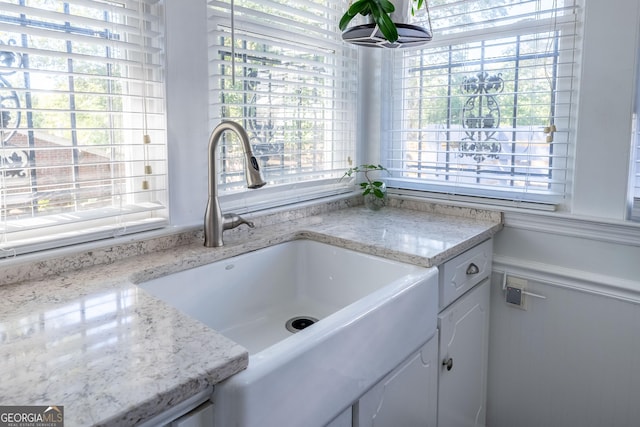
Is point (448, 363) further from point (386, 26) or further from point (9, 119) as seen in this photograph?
point (9, 119)

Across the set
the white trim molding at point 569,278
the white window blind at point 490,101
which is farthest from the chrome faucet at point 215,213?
the white trim molding at point 569,278

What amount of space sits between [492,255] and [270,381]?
1.30m

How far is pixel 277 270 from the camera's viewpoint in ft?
5.21

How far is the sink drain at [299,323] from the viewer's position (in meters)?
1.48

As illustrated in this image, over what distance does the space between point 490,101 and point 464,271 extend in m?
0.71

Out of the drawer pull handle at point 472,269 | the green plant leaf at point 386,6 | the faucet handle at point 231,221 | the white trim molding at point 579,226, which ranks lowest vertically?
the drawer pull handle at point 472,269

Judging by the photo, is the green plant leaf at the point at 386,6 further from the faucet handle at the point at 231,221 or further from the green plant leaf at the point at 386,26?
the faucet handle at the point at 231,221

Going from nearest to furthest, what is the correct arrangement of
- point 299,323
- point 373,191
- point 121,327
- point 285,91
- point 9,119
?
1. point 121,327
2. point 9,119
3. point 299,323
4. point 285,91
5. point 373,191

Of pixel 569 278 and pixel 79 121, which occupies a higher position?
pixel 79 121

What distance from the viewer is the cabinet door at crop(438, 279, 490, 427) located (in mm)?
1484

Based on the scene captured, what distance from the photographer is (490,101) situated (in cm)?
181

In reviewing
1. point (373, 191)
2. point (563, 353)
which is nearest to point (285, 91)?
point (373, 191)

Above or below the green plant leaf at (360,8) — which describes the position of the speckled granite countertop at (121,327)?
below

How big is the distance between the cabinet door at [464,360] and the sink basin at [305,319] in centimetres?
18
